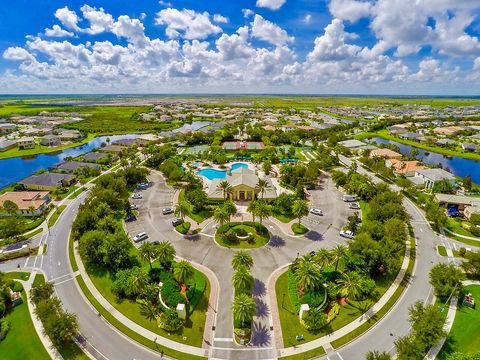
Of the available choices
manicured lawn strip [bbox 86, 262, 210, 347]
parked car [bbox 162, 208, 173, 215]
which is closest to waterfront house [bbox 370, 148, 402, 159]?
parked car [bbox 162, 208, 173, 215]

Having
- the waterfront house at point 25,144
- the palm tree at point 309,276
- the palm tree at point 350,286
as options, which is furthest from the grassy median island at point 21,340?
the waterfront house at point 25,144

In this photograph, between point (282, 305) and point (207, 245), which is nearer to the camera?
point (282, 305)

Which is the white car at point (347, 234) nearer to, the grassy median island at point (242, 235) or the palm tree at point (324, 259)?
the palm tree at point (324, 259)

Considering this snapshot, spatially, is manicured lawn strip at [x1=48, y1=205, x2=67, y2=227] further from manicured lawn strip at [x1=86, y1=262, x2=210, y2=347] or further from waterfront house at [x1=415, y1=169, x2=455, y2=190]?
waterfront house at [x1=415, y1=169, x2=455, y2=190]

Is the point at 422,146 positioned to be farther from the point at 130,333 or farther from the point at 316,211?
the point at 130,333

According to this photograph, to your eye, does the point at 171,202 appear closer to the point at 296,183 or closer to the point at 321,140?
the point at 296,183

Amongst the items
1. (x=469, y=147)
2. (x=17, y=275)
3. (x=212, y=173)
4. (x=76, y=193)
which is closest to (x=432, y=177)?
(x=212, y=173)

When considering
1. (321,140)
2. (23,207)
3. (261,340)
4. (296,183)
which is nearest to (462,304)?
(261,340)

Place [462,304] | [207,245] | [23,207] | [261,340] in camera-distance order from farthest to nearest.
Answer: [23,207]
[207,245]
[462,304]
[261,340]
